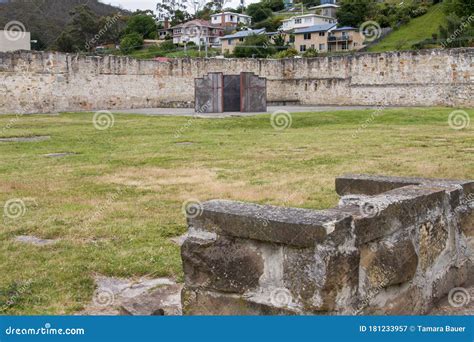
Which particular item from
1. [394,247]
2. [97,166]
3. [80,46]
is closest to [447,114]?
[97,166]

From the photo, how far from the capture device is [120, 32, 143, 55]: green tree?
85.8 meters

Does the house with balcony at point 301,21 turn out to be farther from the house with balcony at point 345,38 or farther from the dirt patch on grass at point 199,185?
the dirt patch on grass at point 199,185

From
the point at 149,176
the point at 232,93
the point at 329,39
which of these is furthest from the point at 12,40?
the point at 329,39

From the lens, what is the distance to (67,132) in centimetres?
1908

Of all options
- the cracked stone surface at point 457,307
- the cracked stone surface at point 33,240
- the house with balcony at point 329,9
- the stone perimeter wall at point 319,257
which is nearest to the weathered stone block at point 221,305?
the stone perimeter wall at point 319,257

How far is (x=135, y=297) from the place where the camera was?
471 centimetres

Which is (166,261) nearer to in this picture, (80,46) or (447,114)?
(447,114)

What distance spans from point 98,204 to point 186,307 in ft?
14.4

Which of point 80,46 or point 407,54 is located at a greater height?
point 80,46

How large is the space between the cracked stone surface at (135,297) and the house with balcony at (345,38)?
7236 cm

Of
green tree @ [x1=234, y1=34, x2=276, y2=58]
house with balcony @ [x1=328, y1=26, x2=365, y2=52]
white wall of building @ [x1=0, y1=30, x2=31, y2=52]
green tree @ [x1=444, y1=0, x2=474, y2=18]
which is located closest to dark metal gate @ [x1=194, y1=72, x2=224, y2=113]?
white wall of building @ [x1=0, y1=30, x2=31, y2=52]

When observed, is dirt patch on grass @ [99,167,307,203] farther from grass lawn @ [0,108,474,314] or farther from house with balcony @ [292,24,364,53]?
house with balcony @ [292,24,364,53]

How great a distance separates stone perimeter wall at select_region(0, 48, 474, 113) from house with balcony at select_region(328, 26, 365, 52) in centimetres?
3890

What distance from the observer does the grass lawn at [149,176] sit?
18.0ft
